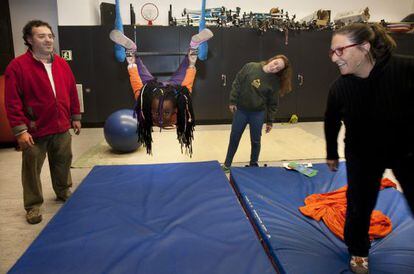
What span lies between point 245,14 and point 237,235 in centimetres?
495

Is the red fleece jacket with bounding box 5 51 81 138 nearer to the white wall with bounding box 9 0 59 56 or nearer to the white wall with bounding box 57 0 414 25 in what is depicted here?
the white wall with bounding box 57 0 414 25

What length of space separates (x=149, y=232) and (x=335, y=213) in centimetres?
129

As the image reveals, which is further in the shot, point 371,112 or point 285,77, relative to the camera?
point 285,77

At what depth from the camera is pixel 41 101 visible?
2496mm

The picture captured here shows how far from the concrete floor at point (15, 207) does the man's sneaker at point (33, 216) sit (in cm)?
3

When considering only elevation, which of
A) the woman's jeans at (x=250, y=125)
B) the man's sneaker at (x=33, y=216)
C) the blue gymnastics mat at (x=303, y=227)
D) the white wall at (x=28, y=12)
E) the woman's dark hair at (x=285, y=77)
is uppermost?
the white wall at (x=28, y=12)

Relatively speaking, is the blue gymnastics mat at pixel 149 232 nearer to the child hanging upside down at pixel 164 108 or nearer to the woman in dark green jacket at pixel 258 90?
the child hanging upside down at pixel 164 108

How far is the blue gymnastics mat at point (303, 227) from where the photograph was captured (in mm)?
1782

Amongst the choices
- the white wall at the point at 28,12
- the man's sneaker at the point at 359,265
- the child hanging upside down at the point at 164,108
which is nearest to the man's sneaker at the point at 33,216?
the child hanging upside down at the point at 164,108

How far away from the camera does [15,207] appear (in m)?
2.85

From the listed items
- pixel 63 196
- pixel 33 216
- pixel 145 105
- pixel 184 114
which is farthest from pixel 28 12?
pixel 184 114

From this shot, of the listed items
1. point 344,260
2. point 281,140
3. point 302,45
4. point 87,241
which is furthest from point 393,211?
point 302,45

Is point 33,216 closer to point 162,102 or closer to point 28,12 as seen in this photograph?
point 162,102

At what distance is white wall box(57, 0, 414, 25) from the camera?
217 inches
